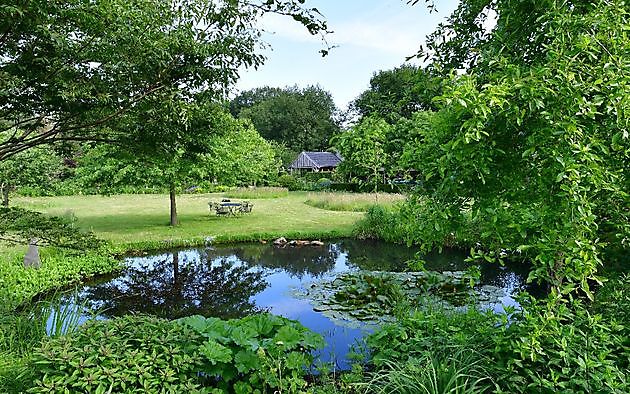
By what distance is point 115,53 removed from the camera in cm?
346

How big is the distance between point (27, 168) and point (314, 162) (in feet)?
87.2

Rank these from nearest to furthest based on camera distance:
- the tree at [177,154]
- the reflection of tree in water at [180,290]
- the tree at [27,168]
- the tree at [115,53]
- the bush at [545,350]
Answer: the bush at [545,350] → the tree at [115,53] → the tree at [177,154] → the reflection of tree in water at [180,290] → the tree at [27,168]

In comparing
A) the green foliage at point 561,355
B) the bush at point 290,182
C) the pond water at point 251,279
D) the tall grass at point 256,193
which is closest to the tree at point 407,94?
the green foliage at point 561,355

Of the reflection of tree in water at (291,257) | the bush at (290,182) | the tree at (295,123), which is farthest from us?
the tree at (295,123)

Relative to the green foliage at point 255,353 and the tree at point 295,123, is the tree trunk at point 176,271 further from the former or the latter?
the tree at point 295,123

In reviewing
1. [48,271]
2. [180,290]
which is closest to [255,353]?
[180,290]

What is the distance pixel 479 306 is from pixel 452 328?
11.2 feet

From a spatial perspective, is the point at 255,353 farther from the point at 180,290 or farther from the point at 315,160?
the point at 315,160

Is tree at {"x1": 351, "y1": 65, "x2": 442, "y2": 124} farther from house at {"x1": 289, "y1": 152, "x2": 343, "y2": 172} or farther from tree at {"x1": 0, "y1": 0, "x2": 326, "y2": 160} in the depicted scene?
house at {"x1": 289, "y1": 152, "x2": 343, "y2": 172}

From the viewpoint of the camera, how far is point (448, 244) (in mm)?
11219

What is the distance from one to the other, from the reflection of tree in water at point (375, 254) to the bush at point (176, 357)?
20.8 ft

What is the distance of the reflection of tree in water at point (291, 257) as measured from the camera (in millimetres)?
9609

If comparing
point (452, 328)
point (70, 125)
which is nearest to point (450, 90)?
point (452, 328)

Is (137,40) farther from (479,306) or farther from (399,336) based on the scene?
(479,306)
